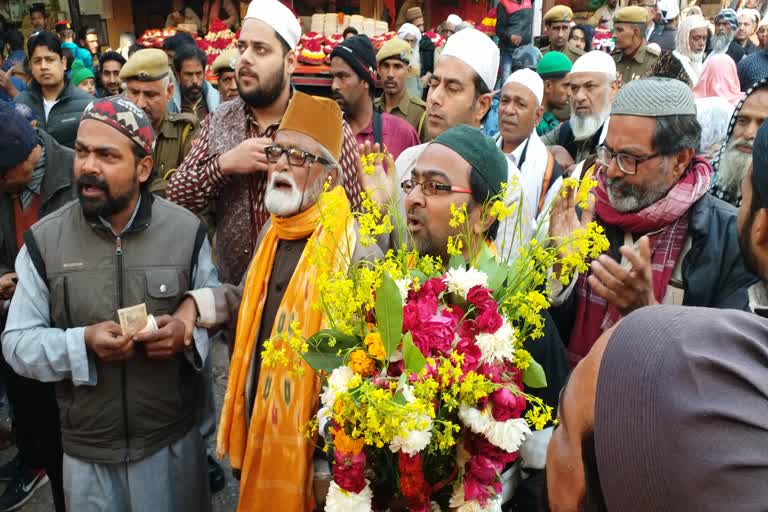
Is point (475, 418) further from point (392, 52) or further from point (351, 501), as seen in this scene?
point (392, 52)

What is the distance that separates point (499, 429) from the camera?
5.01 ft

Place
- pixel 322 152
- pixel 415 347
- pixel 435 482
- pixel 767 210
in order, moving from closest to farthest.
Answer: pixel 415 347, pixel 435 482, pixel 767 210, pixel 322 152

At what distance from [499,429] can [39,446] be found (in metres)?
2.90

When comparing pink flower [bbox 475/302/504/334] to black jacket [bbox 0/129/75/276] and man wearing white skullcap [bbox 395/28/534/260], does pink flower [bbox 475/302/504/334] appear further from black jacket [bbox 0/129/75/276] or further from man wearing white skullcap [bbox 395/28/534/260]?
black jacket [bbox 0/129/75/276]

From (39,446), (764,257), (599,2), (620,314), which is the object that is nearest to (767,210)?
(764,257)

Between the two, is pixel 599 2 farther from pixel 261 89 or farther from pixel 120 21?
pixel 261 89

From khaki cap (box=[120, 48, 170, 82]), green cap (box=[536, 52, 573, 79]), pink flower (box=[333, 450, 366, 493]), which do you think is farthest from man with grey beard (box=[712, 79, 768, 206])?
khaki cap (box=[120, 48, 170, 82])

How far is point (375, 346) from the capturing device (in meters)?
1.56

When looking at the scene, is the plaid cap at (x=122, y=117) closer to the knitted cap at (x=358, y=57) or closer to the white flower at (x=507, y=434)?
the white flower at (x=507, y=434)

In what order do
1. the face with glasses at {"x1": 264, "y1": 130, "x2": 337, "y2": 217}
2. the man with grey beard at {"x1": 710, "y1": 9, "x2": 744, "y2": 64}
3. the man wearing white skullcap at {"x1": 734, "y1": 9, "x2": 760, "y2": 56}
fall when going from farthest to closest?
the man wearing white skullcap at {"x1": 734, "y1": 9, "x2": 760, "y2": 56}, the man with grey beard at {"x1": 710, "y1": 9, "x2": 744, "y2": 64}, the face with glasses at {"x1": 264, "y1": 130, "x2": 337, "y2": 217}

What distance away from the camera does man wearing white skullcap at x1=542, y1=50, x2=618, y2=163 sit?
5.12m

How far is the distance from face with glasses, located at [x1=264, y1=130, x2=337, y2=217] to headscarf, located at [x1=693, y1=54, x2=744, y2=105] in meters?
5.49

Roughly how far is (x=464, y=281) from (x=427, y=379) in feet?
1.05

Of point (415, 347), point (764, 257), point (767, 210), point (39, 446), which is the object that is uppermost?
point (767, 210)
